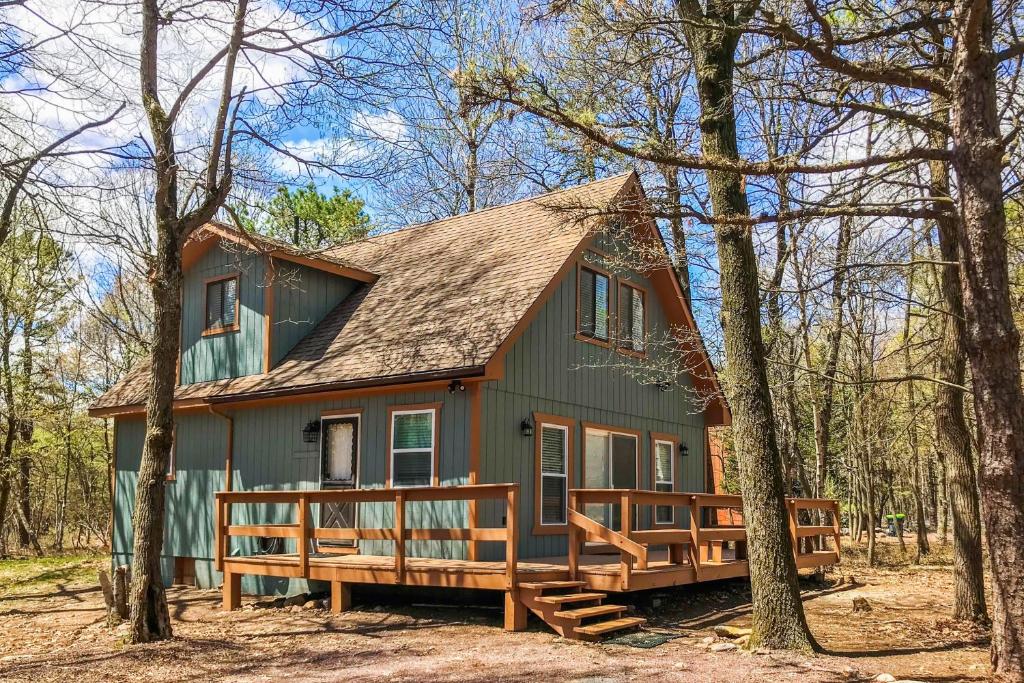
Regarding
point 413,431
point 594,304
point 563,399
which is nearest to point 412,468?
point 413,431

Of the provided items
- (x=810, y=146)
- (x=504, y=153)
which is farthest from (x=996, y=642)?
(x=504, y=153)

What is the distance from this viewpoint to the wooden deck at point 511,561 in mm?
9828

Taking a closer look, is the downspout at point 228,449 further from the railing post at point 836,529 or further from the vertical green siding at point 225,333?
the railing post at point 836,529

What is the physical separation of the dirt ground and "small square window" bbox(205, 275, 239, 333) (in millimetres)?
4530

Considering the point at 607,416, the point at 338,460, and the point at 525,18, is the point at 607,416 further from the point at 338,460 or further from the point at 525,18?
the point at 525,18

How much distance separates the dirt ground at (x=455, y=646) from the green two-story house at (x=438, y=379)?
168 cm

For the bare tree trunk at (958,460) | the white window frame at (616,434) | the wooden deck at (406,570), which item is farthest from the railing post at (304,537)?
the bare tree trunk at (958,460)

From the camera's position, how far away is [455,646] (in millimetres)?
9078

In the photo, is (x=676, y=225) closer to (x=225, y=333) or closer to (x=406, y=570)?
(x=406, y=570)

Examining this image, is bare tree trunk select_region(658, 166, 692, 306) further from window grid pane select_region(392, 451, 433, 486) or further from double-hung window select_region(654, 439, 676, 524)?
window grid pane select_region(392, 451, 433, 486)

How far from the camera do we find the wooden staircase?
9352mm

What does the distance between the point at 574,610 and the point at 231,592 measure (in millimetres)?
5467

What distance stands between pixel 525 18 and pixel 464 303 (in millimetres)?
Result: 5245

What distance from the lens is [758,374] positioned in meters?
8.93
